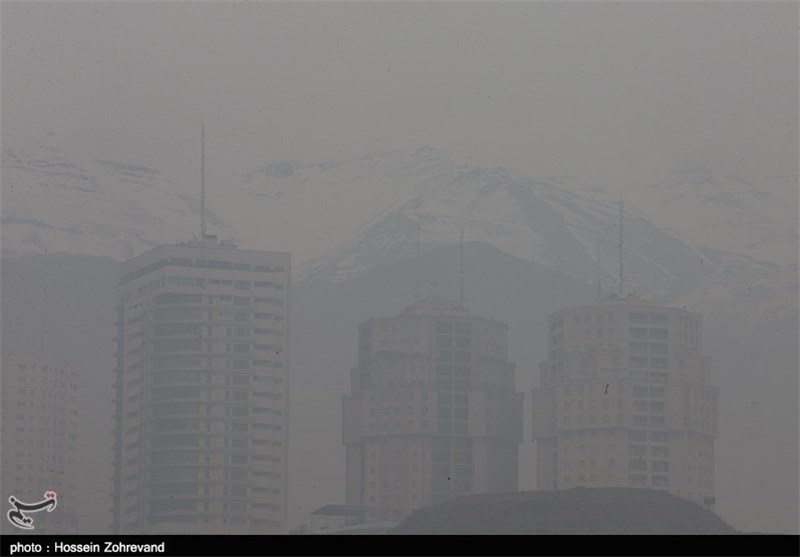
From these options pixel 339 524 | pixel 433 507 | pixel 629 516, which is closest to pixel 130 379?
pixel 339 524

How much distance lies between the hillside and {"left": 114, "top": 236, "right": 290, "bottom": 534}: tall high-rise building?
1474 inches

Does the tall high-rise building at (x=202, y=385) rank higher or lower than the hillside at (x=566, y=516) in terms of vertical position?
higher

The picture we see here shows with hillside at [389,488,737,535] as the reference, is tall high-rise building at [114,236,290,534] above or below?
above

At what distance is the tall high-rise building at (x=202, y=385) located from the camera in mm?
190250

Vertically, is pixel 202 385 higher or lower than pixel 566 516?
higher

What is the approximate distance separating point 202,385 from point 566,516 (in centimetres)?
5892

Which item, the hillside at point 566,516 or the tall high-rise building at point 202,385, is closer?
the hillside at point 566,516

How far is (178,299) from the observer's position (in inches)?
7530

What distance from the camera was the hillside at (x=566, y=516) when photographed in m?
145

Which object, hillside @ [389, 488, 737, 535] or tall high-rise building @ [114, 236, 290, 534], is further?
tall high-rise building @ [114, 236, 290, 534]

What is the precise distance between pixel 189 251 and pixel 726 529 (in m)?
71.3

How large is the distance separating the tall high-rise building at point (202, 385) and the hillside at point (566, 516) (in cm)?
3744

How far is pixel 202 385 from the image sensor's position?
194000 millimetres

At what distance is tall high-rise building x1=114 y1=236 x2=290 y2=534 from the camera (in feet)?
624
